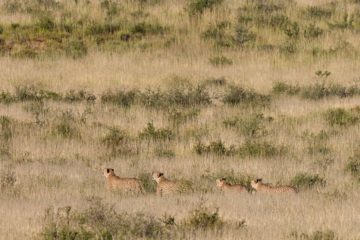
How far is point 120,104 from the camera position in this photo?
69.7ft

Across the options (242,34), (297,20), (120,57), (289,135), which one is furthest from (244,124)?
(297,20)

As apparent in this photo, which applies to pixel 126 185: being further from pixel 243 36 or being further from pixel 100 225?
pixel 243 36

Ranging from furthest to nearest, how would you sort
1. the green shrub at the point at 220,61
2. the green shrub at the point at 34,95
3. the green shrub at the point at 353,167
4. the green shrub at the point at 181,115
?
the green shrub at the point at 220,61
the green shrub at the point at 34,95
the green shrub at the point at 181,115
the green shrub at the point at 353,167

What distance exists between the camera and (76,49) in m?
28.7

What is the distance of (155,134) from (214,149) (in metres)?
1.53

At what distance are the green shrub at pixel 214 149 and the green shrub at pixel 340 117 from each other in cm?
316

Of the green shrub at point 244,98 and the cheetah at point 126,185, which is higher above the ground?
the green shrub at point 244,98

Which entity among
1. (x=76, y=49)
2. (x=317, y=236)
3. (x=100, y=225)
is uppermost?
(x=76, y=49)

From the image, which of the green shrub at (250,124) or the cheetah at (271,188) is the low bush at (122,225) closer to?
the cheetah at (271,188)

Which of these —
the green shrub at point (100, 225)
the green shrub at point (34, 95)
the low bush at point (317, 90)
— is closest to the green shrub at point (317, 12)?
the low bush at point (317, 90)

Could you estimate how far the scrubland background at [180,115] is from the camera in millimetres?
11070

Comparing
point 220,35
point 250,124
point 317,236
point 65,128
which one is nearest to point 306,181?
point 317,236

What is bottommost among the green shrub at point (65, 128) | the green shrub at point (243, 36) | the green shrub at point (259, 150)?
the green shrub at point (259, 150)

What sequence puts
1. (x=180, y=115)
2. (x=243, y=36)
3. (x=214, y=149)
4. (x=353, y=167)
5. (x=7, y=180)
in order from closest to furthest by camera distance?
(x=7, y=180) → (x=353, y=167) → (x=214, y=149) → (x=180, y=115) → (x=243, y=36)
